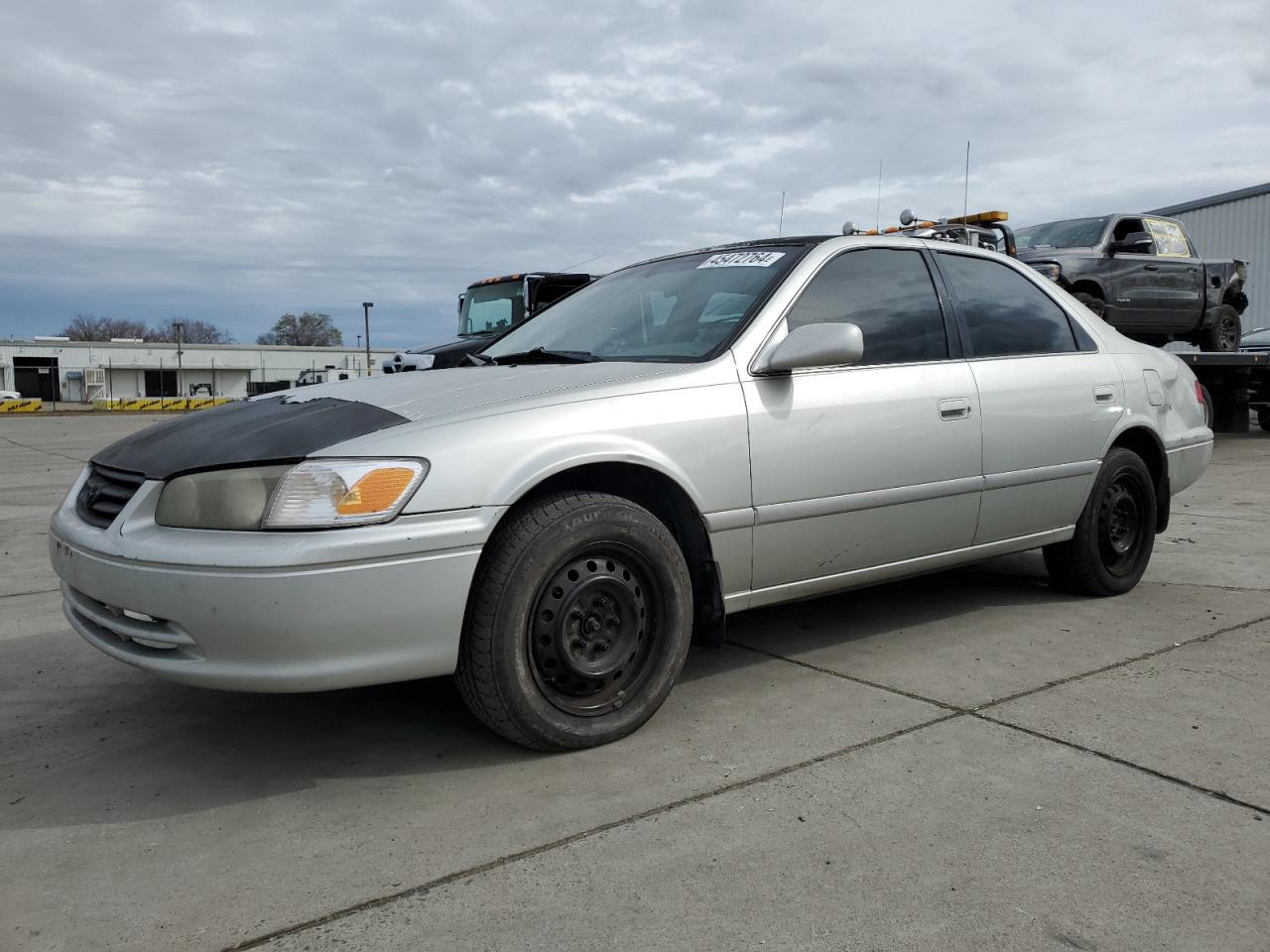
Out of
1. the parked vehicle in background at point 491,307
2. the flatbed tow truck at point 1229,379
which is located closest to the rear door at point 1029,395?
the flatbed tow truck at point 1229,379

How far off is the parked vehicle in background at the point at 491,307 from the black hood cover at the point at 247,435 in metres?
9.28

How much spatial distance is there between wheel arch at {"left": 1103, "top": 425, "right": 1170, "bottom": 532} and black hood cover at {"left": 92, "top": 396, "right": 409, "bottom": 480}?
11.0 feet

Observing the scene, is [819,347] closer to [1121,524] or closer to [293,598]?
[293,598]

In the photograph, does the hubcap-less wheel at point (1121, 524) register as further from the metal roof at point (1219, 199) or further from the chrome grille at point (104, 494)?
the metal roof at point (1219, 199)

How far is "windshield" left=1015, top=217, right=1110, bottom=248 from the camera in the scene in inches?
423

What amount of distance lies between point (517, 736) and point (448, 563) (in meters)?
0.53

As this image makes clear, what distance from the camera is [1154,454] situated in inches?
187

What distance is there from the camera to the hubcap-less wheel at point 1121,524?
4520mm

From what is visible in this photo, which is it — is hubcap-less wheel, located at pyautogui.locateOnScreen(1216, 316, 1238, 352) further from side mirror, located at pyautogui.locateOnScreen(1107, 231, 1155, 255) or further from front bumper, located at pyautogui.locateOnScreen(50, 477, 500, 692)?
front bumper, located at pyautogui.locateOnScreen(50, 477, 500, 692)

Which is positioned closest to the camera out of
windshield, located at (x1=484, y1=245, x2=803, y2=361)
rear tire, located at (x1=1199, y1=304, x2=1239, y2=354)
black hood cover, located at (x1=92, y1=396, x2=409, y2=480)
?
black hood cover, located at (x1=92, y1=396, x2=409, y2=480)

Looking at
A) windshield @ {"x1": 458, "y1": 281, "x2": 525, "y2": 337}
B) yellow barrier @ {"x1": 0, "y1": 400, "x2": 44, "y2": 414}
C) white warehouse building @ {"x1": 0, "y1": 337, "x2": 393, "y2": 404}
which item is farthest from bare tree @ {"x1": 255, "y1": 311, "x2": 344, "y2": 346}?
windshield @ {"x1": 458, "y1": 281, "x2": 525, "y2": 337}

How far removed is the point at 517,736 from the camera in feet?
9.07

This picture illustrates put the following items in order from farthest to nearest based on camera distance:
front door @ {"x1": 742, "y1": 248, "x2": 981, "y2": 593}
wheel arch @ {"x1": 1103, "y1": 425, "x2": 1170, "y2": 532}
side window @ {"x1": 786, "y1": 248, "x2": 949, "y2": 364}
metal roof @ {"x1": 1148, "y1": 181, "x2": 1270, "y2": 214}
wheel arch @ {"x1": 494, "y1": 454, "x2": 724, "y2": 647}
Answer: metal roof @ {"x1": 1148, "y1": 181, "x2": 1270, "y2": 214} → wheel arch @ {"x1": 1103, "y1": 425, "x2": 1170, "y2": 532} → side window @ {"x1": 786, "y1": 248, "x2": 949, "y2": 364} → front door @ {"x1": 742, "y1": 248, "x2": 981, "y2": 593} → wheel arch @ {"x1": 494, "y1": 454, "x2": 724, "y2": 647}

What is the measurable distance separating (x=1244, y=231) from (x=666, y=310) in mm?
24725
